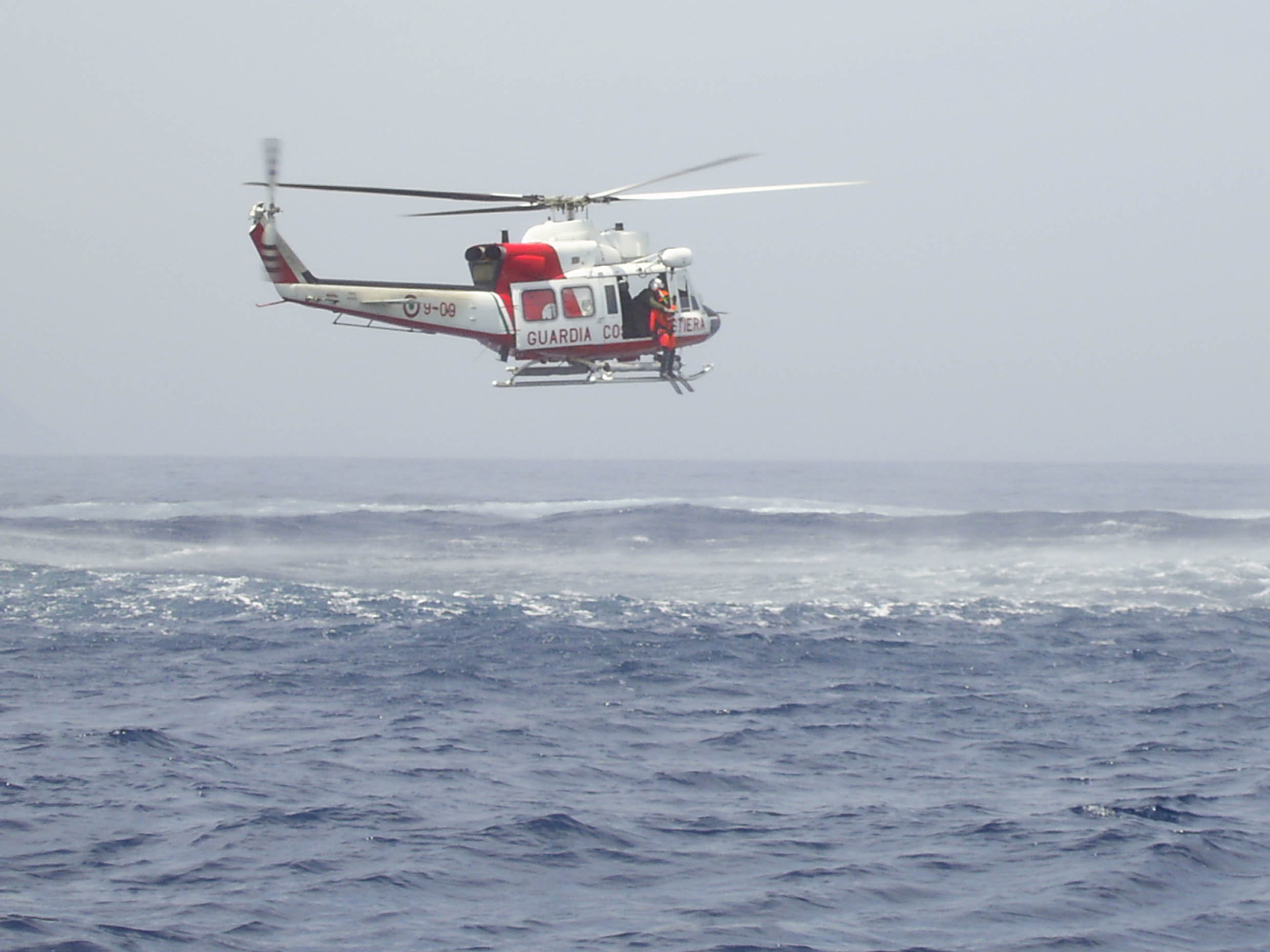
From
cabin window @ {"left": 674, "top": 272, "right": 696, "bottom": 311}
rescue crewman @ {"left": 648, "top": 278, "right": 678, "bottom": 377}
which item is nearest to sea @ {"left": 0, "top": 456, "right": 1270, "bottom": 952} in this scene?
rescue crewman @ {"left": 648, "top": 278, "right": 678, "bottom": 377}

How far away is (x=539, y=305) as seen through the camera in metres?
Answer: 28.4

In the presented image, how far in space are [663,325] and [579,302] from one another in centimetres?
182

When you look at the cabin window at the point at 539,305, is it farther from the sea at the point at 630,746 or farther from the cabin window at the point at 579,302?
the sea at the point at 630,746

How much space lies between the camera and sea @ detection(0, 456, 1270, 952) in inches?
596

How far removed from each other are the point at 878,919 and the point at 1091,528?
3847cm

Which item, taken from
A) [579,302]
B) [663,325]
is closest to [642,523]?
[663,325]

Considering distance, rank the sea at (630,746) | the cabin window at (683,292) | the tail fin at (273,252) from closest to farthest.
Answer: the sea at (630,746)
the tail fin at (273,252)
the cabin window at (683,292)

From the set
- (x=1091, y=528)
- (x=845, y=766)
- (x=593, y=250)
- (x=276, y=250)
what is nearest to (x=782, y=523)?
(x=1091, y=528)

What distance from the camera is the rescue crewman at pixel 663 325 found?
2878 centimetres

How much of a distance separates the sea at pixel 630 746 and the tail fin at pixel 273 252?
Result: 7.56m

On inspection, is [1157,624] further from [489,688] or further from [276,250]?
[276,250]

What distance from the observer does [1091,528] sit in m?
50.8

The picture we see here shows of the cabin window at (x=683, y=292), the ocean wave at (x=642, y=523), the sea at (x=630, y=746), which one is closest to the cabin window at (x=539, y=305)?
the cabin window at (x=683, y=292)

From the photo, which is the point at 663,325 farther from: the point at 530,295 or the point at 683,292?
the point at 530,295
